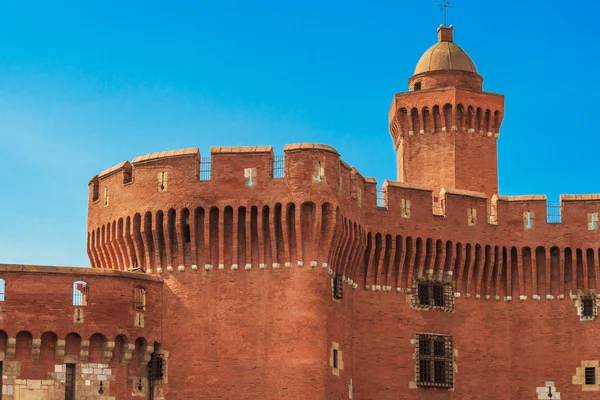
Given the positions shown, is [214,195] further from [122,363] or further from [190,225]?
[122,363]

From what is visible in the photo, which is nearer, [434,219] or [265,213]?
[265,213]

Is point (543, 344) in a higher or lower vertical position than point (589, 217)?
lower

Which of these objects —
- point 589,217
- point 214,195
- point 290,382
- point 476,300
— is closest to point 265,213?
point 214,195

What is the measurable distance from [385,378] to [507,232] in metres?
8.04

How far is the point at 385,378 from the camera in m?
52.8

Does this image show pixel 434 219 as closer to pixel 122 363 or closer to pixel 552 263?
pixel 552 263

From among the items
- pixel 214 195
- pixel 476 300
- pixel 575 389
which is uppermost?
pixel 214 195

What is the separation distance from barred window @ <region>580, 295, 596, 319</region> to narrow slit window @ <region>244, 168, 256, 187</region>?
14.7 meters

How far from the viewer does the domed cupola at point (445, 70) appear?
61.2 metres

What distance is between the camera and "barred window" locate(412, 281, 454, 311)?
54109 mm

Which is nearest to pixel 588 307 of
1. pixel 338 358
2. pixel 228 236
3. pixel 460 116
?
pixel 460 116

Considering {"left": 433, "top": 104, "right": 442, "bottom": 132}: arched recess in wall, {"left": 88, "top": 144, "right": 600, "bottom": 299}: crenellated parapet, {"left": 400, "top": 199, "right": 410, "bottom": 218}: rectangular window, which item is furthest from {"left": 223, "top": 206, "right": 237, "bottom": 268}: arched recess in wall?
{"left": 433, "top": 104, "right": 442, "bottom": 132}: arched recess in wall

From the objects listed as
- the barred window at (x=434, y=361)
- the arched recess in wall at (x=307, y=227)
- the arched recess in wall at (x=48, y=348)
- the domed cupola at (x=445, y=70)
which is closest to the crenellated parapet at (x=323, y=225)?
the arched recess in wall at (x=307, y=227)

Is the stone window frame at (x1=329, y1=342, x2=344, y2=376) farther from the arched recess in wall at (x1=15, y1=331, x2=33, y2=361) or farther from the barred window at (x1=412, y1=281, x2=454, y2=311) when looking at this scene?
the arched recess in wall at (x1=15, y1=331, x2=33, y2=361)
